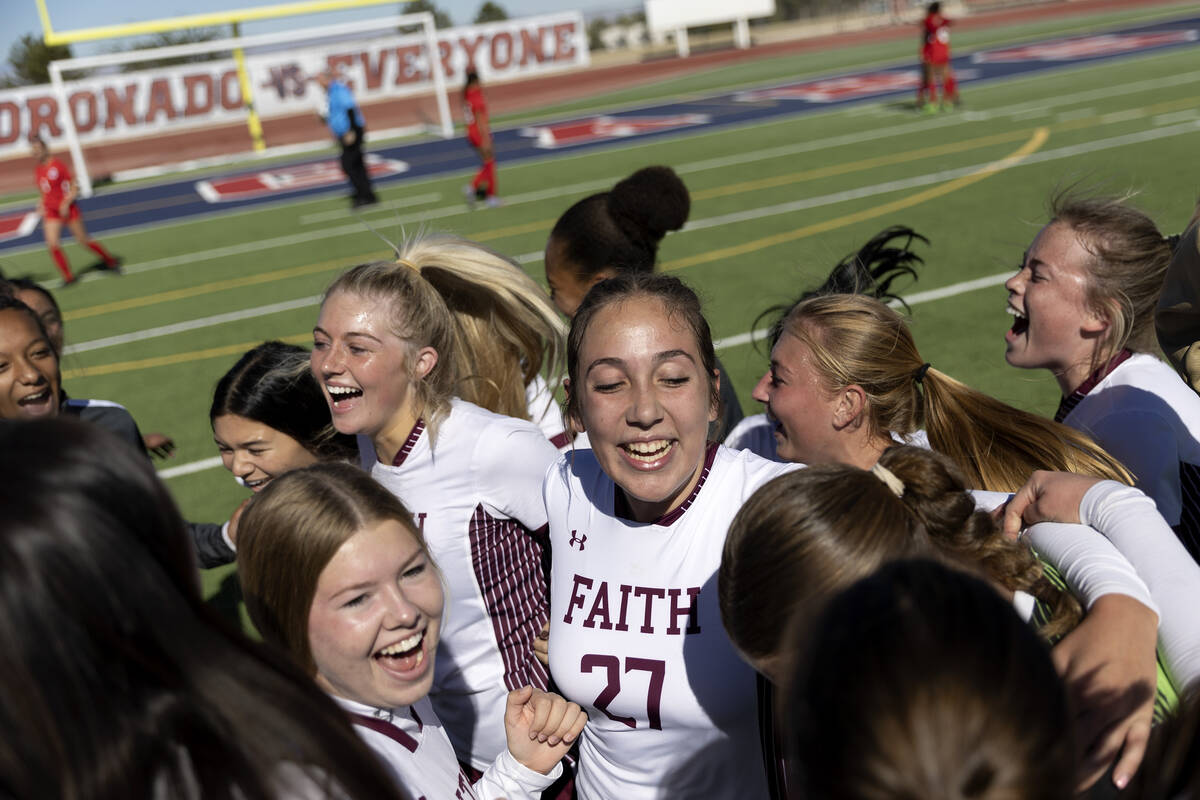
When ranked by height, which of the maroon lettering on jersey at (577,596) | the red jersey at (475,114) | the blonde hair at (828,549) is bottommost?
the maroon lettering on jersey at (577,596)

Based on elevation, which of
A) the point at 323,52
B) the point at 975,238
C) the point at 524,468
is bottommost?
the point at 975,238

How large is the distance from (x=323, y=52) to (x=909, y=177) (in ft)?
77.8

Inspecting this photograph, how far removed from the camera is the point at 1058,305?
348 cm

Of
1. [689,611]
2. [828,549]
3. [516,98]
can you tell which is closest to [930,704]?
[828,549]

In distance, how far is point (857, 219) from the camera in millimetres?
11977

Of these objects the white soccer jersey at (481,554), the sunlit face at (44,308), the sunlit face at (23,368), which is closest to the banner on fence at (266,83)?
the sunlit face at (44,308)

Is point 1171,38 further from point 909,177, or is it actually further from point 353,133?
point 353,133

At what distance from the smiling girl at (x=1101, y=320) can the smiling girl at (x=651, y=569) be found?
4.29 feet

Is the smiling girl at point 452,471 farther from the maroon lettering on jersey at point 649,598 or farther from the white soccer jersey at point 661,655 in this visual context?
the maroon lettering on jersey at point 649,598

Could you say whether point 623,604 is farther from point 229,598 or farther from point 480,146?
point 480,146

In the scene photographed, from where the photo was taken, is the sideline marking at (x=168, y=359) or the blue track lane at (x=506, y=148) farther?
the blue track lane at (x=506, y=148)

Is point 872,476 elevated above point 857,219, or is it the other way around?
point 872,476

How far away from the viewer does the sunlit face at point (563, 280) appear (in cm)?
432

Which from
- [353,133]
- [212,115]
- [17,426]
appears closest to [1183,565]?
[17,426]
